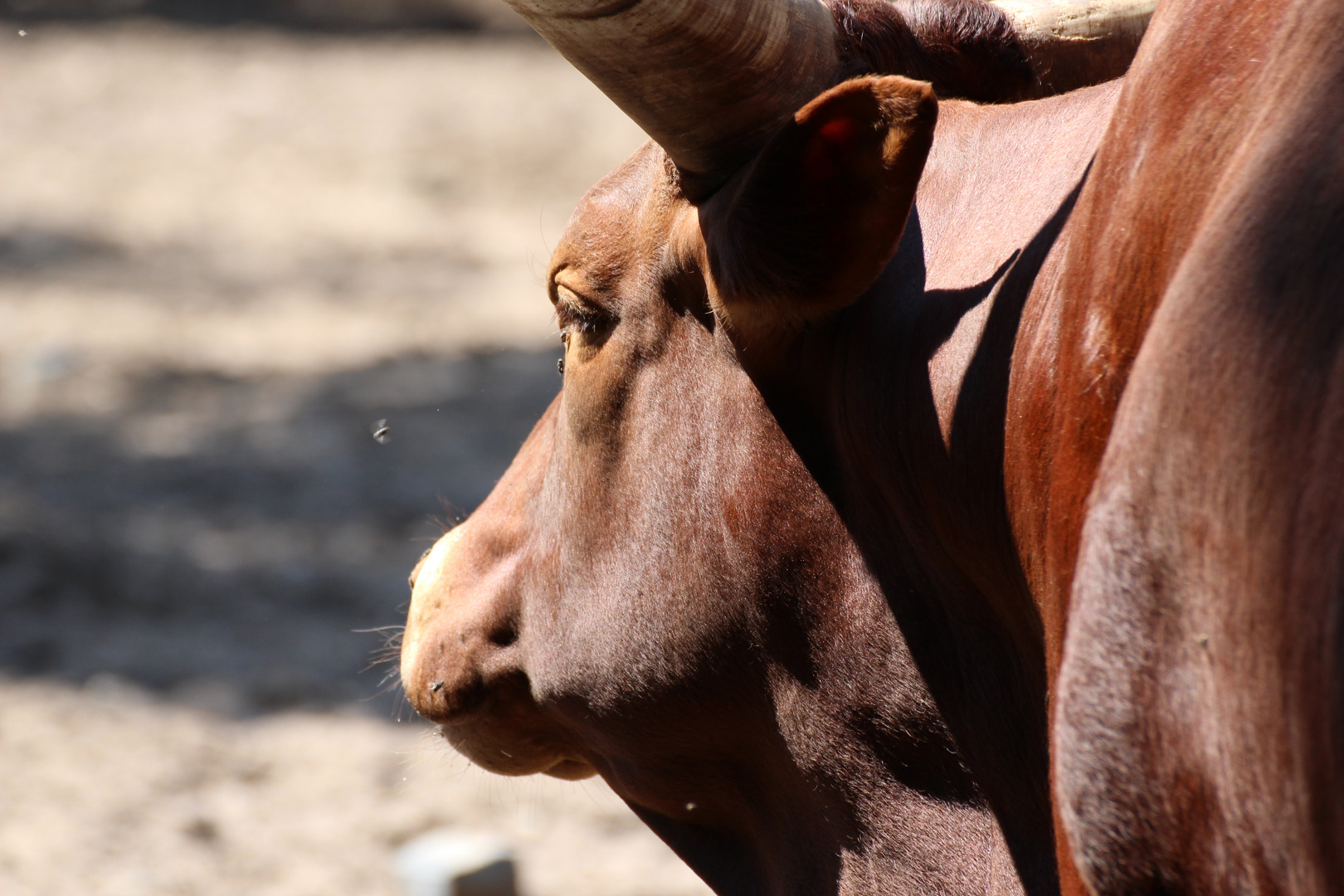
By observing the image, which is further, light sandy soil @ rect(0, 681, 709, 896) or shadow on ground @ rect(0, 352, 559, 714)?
shadow on ground @ rect(0, 352, 559, 714)

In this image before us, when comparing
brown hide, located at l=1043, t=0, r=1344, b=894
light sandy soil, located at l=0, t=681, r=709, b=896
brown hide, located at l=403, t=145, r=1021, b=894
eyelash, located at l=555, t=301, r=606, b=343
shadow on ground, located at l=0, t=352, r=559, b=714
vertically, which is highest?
brown hide, located at l=1043, t=0, r=1344, b=894

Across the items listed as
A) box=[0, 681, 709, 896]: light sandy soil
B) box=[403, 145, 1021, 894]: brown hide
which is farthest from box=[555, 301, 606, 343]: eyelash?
box=[0, 681, 709, 896]: light sandy soil

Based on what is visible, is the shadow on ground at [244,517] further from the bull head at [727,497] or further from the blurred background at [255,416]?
the bull head at [727,497]

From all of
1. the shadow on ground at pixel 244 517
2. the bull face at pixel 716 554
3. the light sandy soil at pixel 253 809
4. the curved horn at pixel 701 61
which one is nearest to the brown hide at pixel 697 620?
the bull face at pixel 716 554

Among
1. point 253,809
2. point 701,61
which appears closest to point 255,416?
point 253,809

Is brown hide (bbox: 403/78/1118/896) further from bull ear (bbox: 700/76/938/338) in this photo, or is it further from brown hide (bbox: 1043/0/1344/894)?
brown hide (bbox: 1043/0/1344/894)

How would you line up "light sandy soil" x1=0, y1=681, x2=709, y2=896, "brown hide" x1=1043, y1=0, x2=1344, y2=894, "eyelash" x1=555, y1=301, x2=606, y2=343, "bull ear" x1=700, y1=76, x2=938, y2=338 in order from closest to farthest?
"brown hide" x1=1043, y1=0, x2=1344, y2=894 < "bull ear" x1=700, y1=76, x2=938, y2=338 < "eyelash" x1=555, y1=301, x2=606, y2=343 < "light sandy soil" x1=0, y1=681, x2=709, y2=896

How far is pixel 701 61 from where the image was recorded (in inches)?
61.6

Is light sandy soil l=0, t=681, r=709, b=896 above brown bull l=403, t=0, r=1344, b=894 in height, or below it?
below

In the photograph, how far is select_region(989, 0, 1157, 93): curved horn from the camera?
204 centimetres

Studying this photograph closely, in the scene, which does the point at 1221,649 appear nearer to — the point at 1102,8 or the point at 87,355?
the point at 1102,8

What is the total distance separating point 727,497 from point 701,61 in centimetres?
56

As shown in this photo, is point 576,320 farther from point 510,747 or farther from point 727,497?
point 510,747

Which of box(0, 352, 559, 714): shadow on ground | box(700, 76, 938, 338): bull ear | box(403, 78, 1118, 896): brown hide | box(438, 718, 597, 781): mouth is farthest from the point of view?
box(0, 352, 559, 714): shadow on ground
